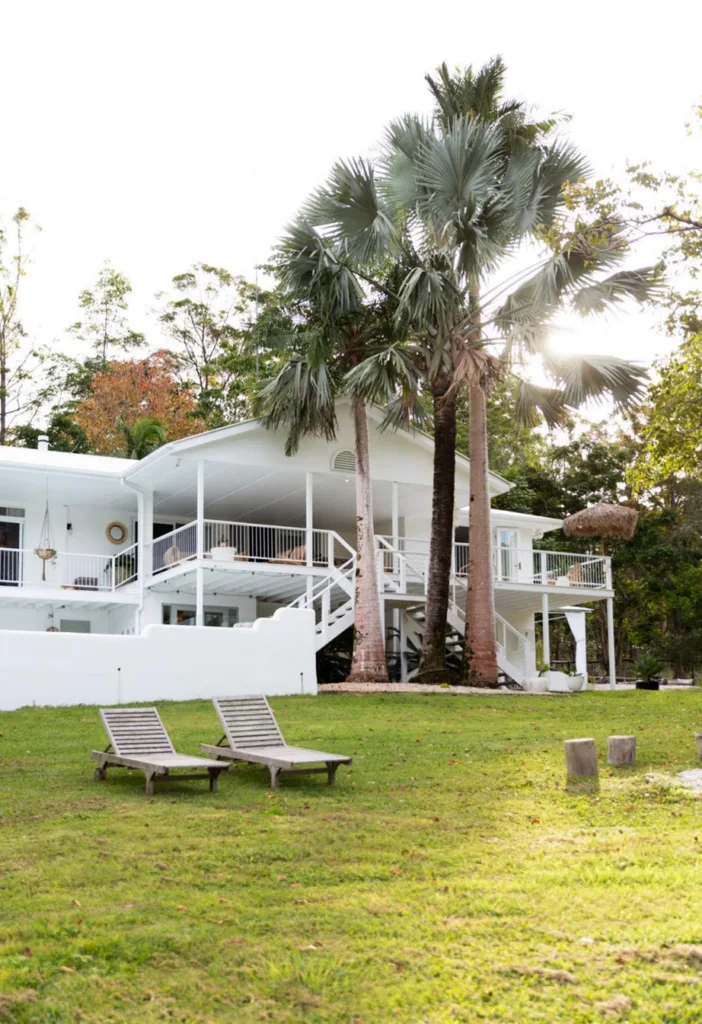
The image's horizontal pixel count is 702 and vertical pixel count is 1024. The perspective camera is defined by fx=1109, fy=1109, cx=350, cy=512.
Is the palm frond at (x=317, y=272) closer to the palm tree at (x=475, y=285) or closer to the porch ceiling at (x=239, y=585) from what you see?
the palm tree at (x=475, y=285)

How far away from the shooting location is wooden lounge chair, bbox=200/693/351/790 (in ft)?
35.3

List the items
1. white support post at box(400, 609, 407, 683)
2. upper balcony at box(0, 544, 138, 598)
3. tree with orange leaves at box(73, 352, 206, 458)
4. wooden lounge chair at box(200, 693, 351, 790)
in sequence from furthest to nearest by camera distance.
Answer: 1. tree with orange leaves at box(73, 352, 206, 458)
2. white support post at box(400, 609, 407, 683)
3. upper balcony at box(0, 544, 138, 598)
4. wooden lounge chair at box(200, 693, 351, 790)

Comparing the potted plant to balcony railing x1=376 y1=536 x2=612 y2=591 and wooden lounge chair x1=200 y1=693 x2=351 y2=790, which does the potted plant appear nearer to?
balcony railing x1=376 y1=536 x2=612 y2=591

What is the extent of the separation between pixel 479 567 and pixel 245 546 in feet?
21.7

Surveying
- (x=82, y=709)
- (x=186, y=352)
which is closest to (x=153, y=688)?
(x=82, y=709)

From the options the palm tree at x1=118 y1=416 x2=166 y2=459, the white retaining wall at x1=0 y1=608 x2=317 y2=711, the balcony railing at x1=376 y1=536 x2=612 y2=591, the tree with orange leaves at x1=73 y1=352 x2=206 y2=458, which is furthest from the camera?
the tree with orange leaves at x1=73 y1=352 x2=206 y2=458

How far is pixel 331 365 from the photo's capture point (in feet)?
83.0

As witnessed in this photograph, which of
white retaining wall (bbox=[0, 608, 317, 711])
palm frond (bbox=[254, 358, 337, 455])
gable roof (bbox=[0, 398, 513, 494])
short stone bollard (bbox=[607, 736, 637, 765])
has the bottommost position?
short stone bollard (bbox=[607, 736, 637, 765])

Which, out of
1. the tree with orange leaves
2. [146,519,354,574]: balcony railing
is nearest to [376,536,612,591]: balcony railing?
[146,519,354,574]: balcony railing

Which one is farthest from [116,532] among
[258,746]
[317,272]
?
[258,746]

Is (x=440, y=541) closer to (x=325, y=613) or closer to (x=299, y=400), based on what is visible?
(x=325, y=613)

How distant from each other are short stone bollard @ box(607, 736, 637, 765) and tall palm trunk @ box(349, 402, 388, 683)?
11.5 metres

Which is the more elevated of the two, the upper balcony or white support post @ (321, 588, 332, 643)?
the upper balcony

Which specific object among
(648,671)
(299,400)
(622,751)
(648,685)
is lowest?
(622,751)
